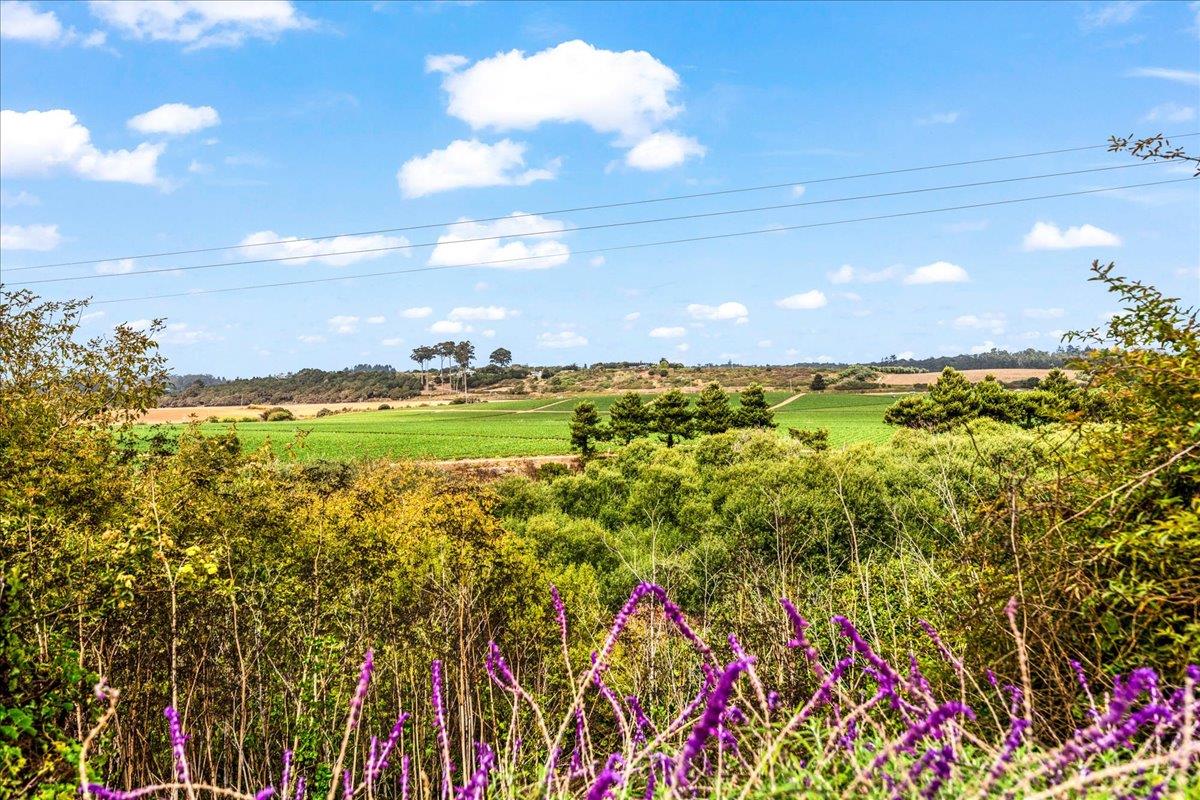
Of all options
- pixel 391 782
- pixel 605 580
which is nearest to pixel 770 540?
pixel 605 580

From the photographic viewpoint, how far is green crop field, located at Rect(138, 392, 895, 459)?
6881 cm

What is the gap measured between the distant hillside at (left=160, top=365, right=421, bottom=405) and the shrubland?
4289 inches

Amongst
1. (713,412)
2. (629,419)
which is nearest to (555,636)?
(629,419)

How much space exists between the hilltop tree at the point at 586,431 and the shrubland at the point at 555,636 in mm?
40737

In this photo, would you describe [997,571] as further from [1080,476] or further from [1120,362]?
[1120,362]

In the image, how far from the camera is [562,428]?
8594 centimetres

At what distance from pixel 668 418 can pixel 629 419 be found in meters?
3.55

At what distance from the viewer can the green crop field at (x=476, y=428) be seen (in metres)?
68.8

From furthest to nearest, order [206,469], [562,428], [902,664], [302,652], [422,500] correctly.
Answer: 1. [562,428]
2. [422,500]
3. [206,469]
4. [302,652]
5. [902,664]

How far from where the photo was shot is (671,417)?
69.8 metres

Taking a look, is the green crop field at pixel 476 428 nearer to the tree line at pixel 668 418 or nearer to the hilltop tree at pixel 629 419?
the tree line at pixel 668 418

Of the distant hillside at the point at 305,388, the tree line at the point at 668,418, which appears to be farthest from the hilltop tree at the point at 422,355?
the tree line at the point at 668,418

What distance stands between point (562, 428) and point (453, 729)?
75722 millimetres

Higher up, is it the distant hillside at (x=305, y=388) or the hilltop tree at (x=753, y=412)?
the distant hillside at (x=305, y=388)
